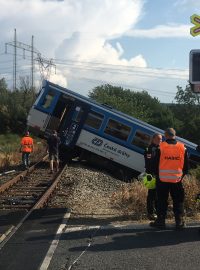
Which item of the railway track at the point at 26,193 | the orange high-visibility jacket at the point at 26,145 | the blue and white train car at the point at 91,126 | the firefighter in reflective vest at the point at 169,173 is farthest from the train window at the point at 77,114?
the firefighter in reflective vest at the point at 169,173

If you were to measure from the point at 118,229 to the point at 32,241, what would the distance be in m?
1.45

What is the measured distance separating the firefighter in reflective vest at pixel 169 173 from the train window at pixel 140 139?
13399mm

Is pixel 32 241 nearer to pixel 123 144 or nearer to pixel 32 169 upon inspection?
pixel 32 169

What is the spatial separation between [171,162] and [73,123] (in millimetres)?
14031

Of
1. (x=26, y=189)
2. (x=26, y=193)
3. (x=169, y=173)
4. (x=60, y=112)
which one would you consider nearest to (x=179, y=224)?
(x=169, y=173)

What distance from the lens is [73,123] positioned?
71.8ft

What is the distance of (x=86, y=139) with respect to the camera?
2198 centimetres

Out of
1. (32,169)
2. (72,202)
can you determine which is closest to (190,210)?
(72,202)

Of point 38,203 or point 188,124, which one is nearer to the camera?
point 38,203

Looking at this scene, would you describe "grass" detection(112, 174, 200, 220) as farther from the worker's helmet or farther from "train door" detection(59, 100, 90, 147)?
"train door" detection(59, 100, 90, 147)

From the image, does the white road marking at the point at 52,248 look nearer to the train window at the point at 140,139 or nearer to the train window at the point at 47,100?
the train window at the point at 140,139

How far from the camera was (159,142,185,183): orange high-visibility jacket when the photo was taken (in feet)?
26.4

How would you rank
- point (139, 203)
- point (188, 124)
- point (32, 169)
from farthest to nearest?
point (188, 124)
point (32, 169)
point (139, 203)

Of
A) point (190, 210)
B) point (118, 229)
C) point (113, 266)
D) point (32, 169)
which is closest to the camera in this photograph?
point (113, 266)
